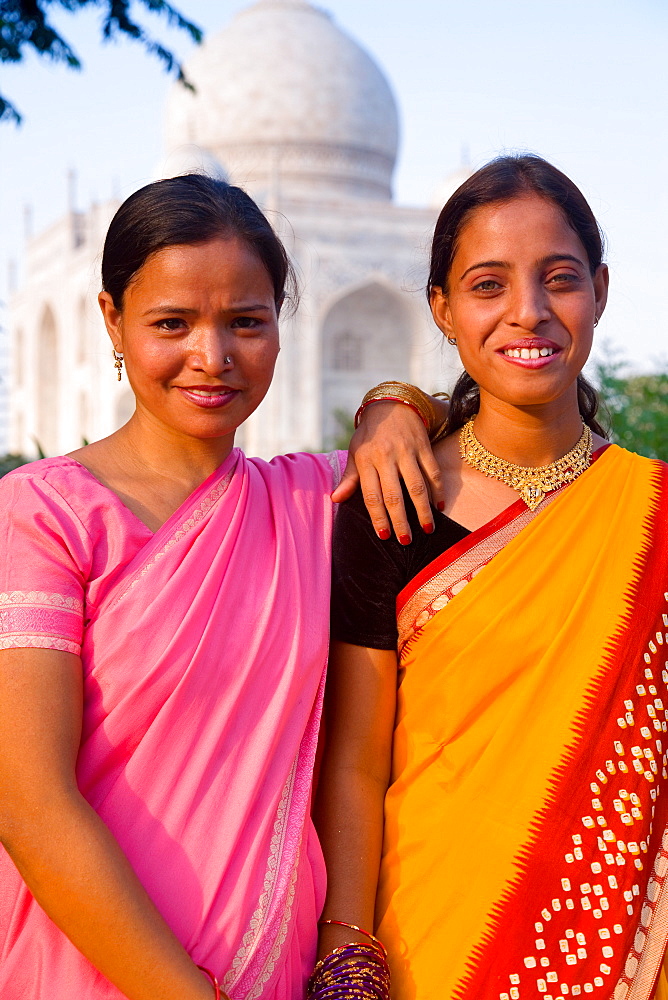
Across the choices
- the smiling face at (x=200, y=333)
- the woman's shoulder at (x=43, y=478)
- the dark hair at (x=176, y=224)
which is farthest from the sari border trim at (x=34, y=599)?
the dark hair at (x=176, y=224)

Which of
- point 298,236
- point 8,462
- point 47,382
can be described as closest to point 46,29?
point 8,462

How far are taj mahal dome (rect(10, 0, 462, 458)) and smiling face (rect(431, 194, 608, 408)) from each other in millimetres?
12598

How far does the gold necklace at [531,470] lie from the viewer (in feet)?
4.23

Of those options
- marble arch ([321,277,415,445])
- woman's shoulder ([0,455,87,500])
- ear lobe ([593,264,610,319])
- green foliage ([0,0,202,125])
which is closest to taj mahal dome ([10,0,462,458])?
marble arch ([321,277,415,445])

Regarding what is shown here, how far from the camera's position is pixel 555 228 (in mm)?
1229

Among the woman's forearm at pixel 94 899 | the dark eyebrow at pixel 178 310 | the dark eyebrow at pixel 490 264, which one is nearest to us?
the woman's forearm at pixel 94 899

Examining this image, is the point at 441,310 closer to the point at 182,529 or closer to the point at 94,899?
the point at 182,529

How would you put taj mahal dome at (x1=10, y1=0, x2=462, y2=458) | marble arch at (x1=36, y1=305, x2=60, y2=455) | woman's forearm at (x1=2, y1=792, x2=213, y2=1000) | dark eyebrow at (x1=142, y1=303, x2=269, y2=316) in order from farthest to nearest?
marble arch at (x1=36, y1=305, x2=60, y2=455), taj mahal dome at (x1=10, y1=0, x2=462, y2=458), dark eyebrow at (x1=142, y1=303, x2=269, y2=316), woman's forearm at (x1=2, y1=792, x2=213, y2=1000)

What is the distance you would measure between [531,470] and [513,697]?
0.28m

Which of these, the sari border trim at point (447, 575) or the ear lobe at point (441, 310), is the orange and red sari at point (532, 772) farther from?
the ear lobe at point (441, 310)

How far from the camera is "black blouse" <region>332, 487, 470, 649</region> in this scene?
1.22 m

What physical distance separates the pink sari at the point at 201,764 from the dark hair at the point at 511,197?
468mm

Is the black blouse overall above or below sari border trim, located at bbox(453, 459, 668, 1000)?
above

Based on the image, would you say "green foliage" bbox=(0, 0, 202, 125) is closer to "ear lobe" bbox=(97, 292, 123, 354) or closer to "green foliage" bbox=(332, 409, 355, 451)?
"ear lobe" bbox=(97, 292, 123, 354)
